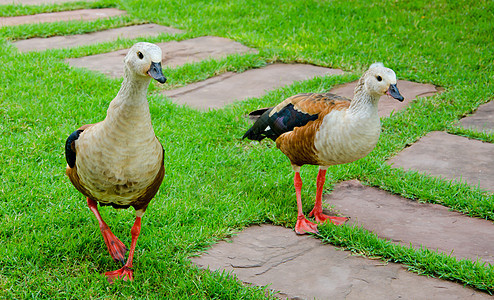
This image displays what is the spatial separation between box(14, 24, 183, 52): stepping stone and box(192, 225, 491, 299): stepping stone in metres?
5.18

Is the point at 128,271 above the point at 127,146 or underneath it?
underneath

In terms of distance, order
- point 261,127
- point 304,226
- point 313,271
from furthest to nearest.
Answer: point 261,127
point 304,226
point 313,271

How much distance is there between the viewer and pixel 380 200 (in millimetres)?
4691

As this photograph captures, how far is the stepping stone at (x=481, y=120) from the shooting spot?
5.86 metres

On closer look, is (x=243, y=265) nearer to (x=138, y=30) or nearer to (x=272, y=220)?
(x=272, y=220)

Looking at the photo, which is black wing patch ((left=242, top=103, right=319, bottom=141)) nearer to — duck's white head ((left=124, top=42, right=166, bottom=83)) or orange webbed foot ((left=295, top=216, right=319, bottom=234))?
orange webbed foot ((left=295, top=216, right=319, bottom=234))

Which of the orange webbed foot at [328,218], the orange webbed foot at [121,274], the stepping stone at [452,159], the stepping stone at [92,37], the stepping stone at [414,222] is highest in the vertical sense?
the stepping stone at [92,37]

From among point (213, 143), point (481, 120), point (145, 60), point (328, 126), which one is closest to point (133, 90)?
point (145, 60)

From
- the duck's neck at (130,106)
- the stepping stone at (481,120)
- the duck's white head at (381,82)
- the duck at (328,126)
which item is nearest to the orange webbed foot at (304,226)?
the duck at (328,126)

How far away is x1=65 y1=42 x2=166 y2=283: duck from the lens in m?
3.03

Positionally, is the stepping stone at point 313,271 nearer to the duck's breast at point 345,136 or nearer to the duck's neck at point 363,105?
the duck's breast at point 345,136

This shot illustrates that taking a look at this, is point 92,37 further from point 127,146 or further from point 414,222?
point 414,222

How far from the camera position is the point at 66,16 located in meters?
9.41

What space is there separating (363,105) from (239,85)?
3142mm
